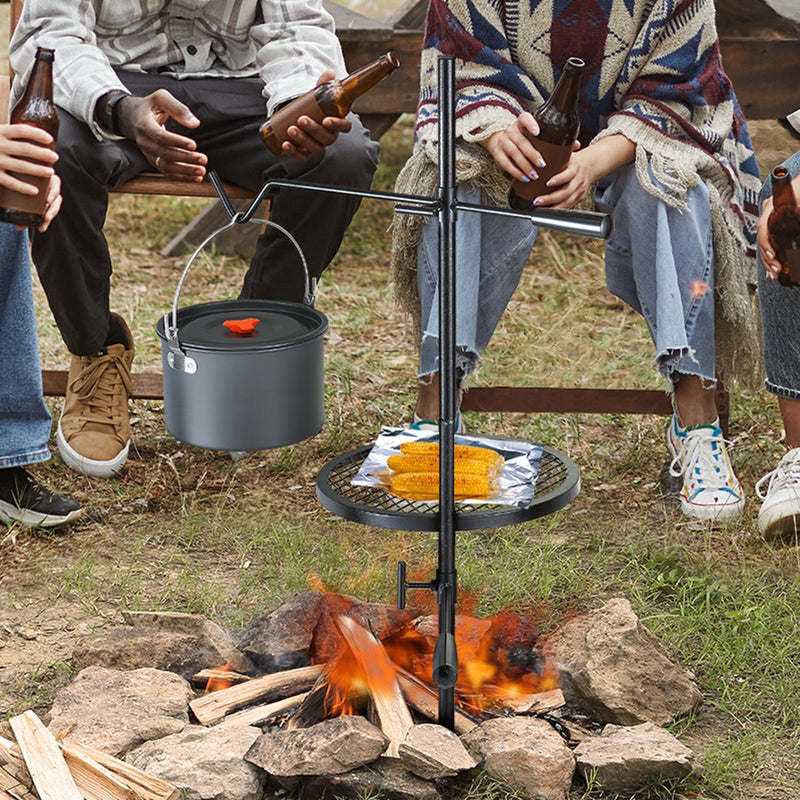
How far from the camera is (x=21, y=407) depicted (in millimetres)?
2996

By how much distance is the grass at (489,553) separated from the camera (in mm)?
2287

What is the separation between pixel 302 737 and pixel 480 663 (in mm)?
439

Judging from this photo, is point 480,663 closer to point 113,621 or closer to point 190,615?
point 190,615

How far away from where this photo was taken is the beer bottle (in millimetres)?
2520

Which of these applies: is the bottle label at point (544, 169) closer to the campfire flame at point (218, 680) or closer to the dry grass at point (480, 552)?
the dry grass at point (480, 552)

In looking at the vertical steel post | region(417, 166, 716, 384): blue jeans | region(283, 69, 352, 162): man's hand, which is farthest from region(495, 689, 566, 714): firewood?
region(283, 69, 352, 162): man's hand

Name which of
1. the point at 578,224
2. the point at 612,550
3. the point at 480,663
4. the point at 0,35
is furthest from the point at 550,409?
the point at 0,35

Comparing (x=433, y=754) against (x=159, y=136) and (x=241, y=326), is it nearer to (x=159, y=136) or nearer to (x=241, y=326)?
(x=241, y=326)

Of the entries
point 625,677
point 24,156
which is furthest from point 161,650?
point 24,156

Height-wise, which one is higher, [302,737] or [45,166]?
[45,166]

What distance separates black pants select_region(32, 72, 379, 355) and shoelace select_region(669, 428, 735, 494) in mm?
1025

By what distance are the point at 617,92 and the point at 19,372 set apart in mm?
1611

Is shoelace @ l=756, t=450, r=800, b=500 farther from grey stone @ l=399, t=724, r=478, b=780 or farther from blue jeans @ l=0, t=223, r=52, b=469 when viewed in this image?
blue jeans @ l=0, t=223, r=52, b=469

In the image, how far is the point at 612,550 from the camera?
9.48 ft
